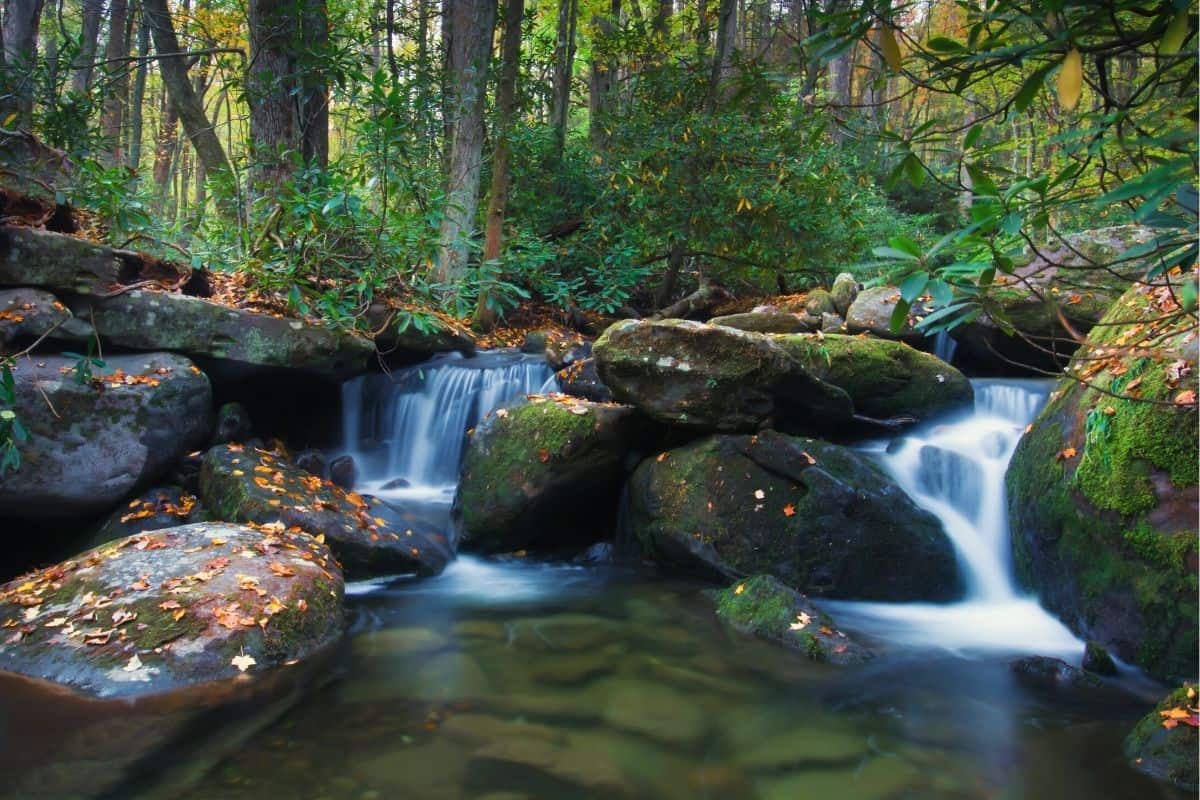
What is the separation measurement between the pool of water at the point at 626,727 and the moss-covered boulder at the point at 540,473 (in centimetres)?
155

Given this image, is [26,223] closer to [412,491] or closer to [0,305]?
[0,305]

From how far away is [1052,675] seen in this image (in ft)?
15.3

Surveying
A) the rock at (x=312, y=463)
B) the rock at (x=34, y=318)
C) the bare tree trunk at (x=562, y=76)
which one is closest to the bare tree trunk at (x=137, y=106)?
the bare tree trunk at (x=562, y=76)

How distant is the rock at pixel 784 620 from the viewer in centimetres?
496

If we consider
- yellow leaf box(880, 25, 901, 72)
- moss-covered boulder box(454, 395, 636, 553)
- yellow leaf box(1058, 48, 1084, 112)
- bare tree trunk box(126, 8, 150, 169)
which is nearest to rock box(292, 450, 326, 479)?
moss-covered boulder box(454, 395, 636, 553)

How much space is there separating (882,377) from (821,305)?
112 inches

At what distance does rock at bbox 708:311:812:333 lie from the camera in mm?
9984

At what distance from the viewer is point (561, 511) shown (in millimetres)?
7199

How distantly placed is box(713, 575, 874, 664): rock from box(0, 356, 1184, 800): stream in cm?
11

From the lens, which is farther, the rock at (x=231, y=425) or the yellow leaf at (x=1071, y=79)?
the rock at (x=231, y=425)

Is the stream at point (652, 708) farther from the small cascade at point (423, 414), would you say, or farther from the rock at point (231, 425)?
the rock at point (231, 425)

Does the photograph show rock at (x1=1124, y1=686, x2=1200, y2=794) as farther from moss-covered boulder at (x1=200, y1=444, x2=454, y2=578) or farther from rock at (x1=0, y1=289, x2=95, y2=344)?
rock at (x1=0, y1=289, x2=95, y2=344)

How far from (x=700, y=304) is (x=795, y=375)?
19.7 feet

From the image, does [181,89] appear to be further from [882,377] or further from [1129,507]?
[1129,507]
